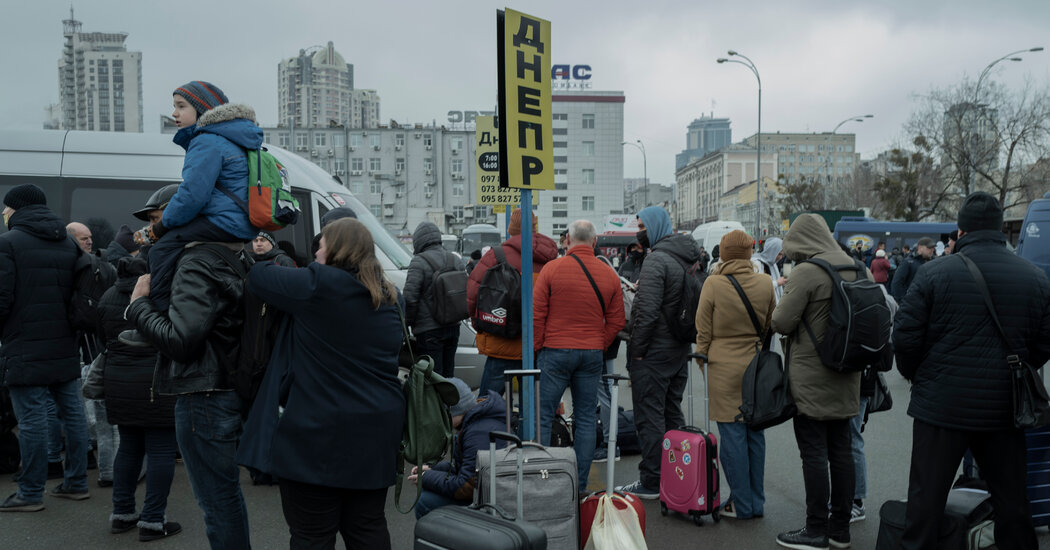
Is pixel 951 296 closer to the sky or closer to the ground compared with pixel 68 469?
closer to the sky

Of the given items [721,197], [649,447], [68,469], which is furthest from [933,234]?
[721,197]

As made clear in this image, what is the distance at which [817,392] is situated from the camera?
4.73 m

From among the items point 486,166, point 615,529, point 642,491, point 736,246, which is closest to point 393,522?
point 642,491

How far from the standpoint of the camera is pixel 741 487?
5332mm

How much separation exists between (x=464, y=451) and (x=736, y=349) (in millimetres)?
2255

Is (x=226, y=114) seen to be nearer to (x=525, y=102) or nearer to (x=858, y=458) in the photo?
(x=525, y=102)

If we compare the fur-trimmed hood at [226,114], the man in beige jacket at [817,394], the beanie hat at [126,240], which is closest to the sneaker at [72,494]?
the beanie hat at [126,240]

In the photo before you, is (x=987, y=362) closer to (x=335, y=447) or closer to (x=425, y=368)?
(x=425, y=368)

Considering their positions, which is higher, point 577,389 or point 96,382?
point 96,382

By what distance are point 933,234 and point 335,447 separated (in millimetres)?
40185

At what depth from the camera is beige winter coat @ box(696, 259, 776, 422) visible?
17.5 ft

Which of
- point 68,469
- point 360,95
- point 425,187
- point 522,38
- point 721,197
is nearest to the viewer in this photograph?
point 522,38

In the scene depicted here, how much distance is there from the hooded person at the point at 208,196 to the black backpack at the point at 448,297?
3.92m

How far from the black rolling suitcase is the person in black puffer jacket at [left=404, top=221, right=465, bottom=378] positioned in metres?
4.12
